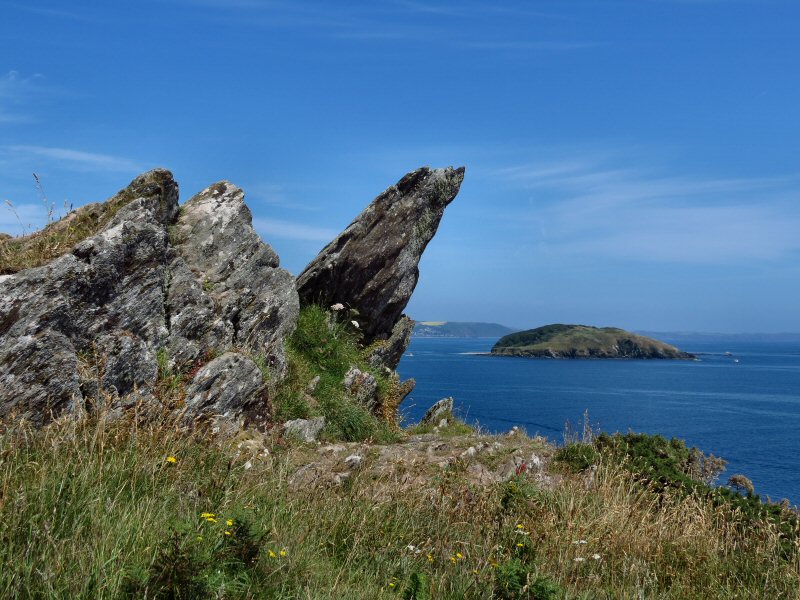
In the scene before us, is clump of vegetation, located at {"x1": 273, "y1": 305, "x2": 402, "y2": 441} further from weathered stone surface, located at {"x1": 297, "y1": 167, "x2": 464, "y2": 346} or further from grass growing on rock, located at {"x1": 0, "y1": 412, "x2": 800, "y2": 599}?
grass growing on rock, located at {"x1": 0, "y1": 412, "x2": 800, "y2": 599}

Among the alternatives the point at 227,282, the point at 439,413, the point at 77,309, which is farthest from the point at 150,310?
the point at 439,413

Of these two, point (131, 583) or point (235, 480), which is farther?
point (235, 480)

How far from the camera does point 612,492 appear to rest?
31.1ft

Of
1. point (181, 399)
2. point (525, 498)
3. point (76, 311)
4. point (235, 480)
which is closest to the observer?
point (235, 480)

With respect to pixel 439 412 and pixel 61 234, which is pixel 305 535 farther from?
pixel 439 412

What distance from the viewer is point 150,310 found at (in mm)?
12305

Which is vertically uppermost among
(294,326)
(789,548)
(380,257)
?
(380,257)

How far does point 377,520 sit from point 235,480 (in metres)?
1.60

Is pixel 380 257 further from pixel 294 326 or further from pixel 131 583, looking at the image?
pixel 131 583

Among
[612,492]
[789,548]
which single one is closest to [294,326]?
[612,492]

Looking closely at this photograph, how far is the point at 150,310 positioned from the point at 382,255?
909cm

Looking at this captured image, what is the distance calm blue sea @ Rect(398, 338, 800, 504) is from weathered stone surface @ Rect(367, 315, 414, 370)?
1.82 meters

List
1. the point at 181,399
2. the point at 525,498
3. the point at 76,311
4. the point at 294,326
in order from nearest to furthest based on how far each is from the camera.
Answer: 1. the point at 525,498
2. the point at 76,311
3. the point at 181,399
4. the point at 294,326

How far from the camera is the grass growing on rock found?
15.0 feet
